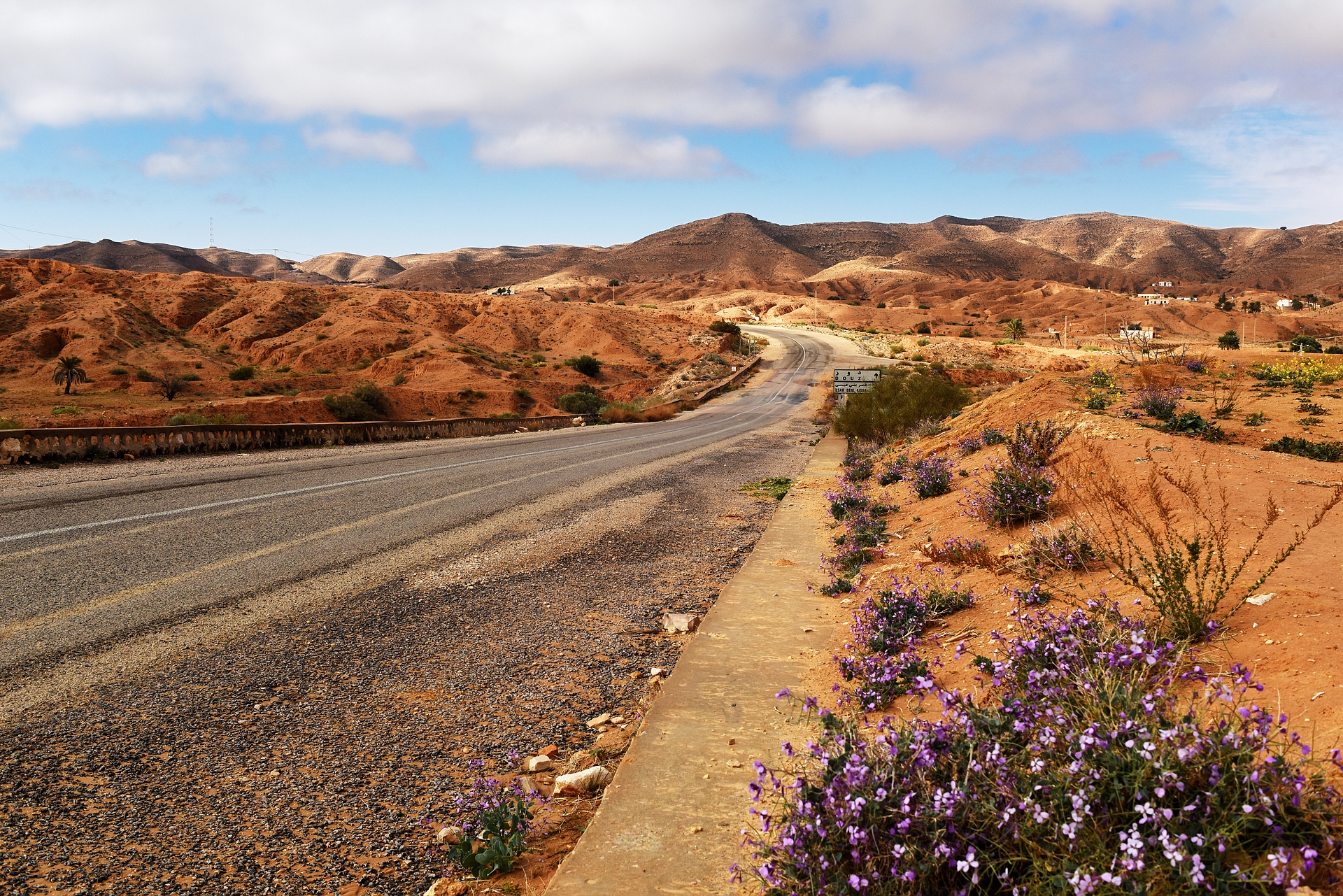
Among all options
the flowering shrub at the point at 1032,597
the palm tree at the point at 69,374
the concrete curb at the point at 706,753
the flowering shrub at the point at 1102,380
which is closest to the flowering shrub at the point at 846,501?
the concrete curb at the point at 706,753

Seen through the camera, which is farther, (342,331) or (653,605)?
(342,331)

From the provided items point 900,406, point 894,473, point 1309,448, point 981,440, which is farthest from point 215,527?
point 900,406

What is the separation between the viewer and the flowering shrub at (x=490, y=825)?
2.68m

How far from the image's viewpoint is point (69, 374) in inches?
1423

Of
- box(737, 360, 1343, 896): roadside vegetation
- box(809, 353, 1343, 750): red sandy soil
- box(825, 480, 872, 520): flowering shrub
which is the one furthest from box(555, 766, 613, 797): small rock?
box(825, 480, 872, 520): flowering shrub

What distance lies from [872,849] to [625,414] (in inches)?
1405

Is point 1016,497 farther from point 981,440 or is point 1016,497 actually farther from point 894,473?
point 894,473

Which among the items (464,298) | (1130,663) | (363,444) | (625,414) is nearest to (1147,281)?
(464,298)

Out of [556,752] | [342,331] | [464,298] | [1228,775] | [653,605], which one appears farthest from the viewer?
[464,298]

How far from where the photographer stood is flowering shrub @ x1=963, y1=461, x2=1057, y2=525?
6371 mm

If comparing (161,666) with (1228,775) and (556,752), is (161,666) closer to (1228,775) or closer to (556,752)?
(556,752)

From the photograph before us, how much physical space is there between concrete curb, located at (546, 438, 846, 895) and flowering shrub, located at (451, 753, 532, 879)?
255mm

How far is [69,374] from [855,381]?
3631cm

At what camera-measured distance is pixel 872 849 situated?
2.05 meters
